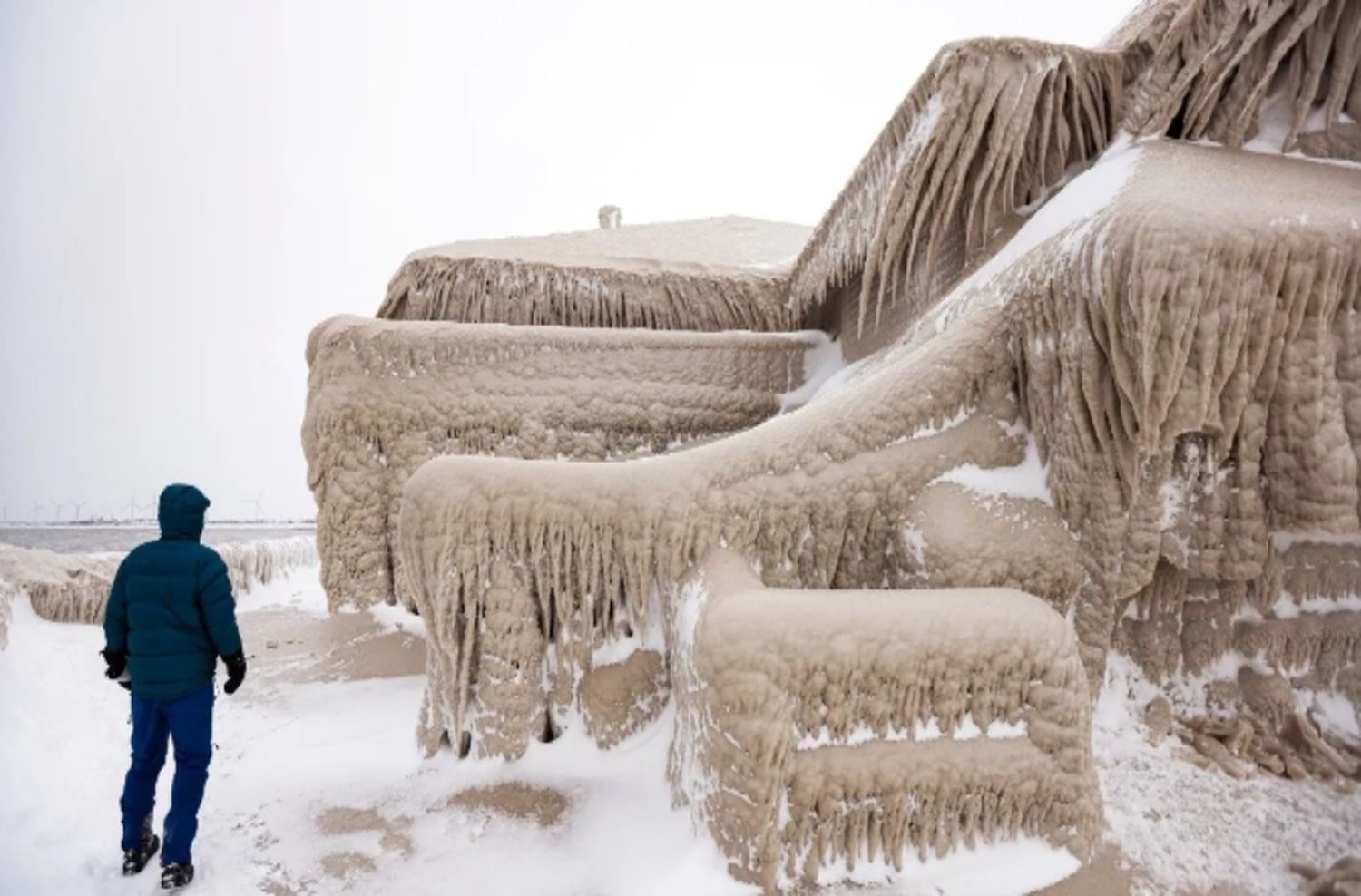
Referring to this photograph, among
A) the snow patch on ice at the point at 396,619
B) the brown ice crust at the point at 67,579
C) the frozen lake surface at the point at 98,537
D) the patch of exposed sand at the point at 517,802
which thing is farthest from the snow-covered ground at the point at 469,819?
the frozen lake surface at the point at 98,537

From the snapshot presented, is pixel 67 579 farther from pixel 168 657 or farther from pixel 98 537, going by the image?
pixel 98 537

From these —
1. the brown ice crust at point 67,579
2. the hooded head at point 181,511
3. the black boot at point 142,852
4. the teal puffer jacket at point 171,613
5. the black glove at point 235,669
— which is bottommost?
the brown ice crust at point 67,579

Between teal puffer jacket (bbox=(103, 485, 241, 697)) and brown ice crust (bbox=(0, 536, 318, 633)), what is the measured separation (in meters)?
3.83

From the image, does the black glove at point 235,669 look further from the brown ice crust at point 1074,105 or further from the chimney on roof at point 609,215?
the chimney on roof at point 609,215

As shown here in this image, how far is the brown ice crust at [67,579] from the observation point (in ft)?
22.3

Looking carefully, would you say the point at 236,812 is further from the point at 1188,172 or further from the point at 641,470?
the point at 1188,172

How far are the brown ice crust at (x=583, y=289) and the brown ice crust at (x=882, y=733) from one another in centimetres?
495

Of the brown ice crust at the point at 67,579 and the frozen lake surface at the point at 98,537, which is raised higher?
the brown ice crust at the point at 67,579

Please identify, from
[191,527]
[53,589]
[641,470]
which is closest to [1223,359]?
[641,470]

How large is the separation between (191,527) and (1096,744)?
14.5ft

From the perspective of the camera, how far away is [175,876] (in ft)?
7.75

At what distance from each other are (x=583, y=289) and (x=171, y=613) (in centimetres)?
494

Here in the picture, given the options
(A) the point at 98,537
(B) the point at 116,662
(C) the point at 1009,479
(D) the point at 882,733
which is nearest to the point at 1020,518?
(C) the point at 1009,479

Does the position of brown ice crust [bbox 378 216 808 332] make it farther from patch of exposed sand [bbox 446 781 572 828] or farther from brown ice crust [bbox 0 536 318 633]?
patch of exposed sand [bbox 446 781 572 828]
